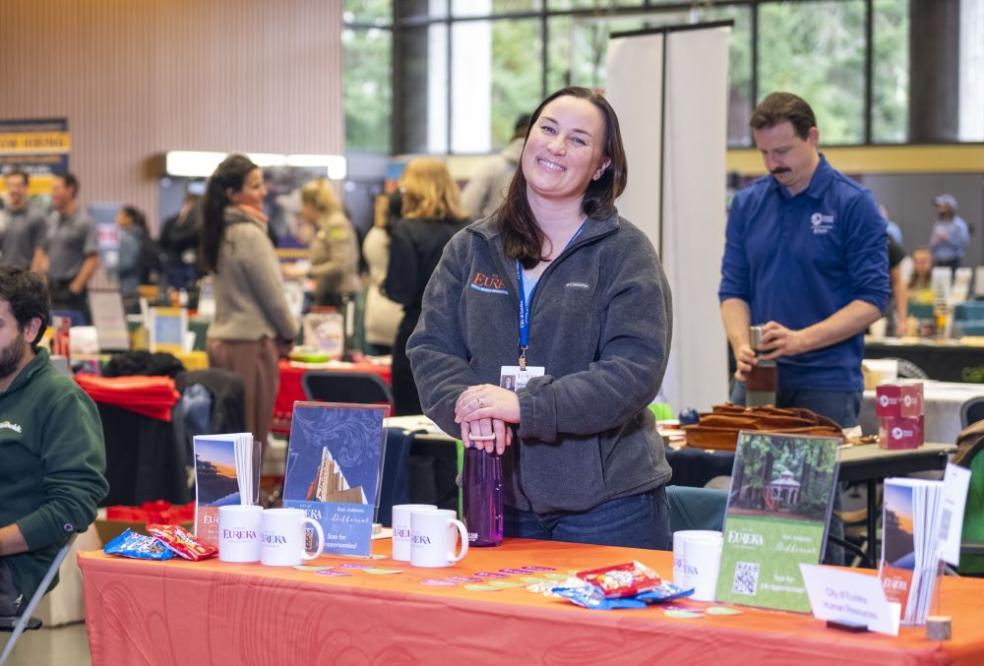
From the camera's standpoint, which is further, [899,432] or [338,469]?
[899,432]

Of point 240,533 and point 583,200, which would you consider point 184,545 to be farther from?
point 583,200

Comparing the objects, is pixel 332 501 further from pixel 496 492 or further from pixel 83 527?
pixel 83 527

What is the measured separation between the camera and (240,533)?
2.31 metres

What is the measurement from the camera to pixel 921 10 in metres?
18.9

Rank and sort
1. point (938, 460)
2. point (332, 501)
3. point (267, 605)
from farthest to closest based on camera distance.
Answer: point (938, 460), point (332, 501), point (267, 605)

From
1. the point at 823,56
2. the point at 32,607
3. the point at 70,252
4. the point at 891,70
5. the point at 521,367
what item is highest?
the point at 823,56

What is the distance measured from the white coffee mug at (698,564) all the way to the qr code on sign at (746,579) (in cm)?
4

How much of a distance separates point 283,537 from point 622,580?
1.85 feet

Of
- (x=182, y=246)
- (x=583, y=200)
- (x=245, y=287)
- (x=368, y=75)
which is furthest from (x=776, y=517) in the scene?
(x=368, y=75)

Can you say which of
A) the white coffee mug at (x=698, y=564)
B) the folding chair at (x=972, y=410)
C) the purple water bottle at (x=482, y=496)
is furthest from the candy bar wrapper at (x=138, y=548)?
the folding chair at (x=972, y=410)

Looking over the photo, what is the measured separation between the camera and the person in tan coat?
924 cm

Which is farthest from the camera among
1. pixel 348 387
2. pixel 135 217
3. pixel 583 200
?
pixel 135 217

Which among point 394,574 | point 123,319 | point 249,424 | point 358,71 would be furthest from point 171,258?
point 394,574

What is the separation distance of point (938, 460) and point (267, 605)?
2339 mm
